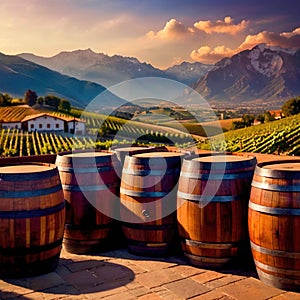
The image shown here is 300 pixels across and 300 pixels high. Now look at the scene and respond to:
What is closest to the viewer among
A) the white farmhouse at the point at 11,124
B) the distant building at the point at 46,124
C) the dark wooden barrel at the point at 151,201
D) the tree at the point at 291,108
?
the dark wooden barrel at the point at 151,201

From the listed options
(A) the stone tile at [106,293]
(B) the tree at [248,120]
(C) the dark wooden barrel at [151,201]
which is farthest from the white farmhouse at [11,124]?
(A) the stone tile at [106,293]

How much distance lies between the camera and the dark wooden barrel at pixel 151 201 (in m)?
4.67

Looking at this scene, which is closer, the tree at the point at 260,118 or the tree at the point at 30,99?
the tree at the point at 260,118

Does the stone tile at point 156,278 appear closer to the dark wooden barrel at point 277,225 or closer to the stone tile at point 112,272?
the stone tile at point 112,272

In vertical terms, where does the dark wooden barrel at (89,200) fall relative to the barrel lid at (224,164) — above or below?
below

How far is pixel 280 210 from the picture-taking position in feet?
11.9

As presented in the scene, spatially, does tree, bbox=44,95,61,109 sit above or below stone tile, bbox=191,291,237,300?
above

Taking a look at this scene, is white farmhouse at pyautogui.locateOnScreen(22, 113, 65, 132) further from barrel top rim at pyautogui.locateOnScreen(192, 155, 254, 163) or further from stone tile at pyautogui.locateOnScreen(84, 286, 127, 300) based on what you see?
stone tile at pyautogui.locateOnScreen(84, 286, 127, 300)

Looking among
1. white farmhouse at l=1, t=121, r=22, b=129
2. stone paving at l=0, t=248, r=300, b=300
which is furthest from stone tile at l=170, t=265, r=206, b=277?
white farmhouse at l=1, t=121, r=22, b=129

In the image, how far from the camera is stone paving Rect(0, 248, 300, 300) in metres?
3.71

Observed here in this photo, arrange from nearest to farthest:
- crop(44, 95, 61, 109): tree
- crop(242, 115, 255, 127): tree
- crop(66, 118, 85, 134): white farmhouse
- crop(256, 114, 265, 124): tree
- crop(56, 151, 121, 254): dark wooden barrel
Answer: crop(56, 151, 121, 254): dark wooden barrel < crop(242, 115, 255, 127): tree < crop(256, 114, 265, 124): tree < crop(66, 118, 85, 134): white farmhouse < crop(44, 95, 61, 109): tree

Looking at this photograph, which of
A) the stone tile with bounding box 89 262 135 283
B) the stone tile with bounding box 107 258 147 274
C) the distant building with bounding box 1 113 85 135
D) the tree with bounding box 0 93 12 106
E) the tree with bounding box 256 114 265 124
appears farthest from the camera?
the tree with bounding box 0 93 12 106

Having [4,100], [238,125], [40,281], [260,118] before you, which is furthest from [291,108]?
[40,281]

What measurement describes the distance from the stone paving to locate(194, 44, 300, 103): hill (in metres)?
115
